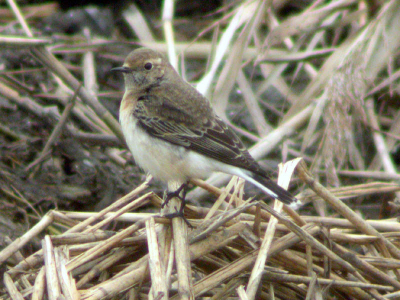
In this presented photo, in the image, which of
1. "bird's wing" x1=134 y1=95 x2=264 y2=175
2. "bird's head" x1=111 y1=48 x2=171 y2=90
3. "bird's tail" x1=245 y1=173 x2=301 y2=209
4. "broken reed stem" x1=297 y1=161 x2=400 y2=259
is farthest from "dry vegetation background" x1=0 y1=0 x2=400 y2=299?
"bird's head" x1=111 y1=48 x2=171 y2=90

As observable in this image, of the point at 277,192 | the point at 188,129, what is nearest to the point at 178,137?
the point at 188,129

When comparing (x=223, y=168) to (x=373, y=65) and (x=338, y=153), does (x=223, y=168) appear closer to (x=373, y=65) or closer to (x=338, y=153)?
(x=338, y=153)

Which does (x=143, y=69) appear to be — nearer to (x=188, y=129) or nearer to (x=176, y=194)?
(x=188, y=129)

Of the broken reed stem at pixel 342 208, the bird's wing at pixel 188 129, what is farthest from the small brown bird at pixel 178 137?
the broken reed stem at pixel 342 208

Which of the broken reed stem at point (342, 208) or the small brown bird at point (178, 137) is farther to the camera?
the small brown bird at point (178, 137)

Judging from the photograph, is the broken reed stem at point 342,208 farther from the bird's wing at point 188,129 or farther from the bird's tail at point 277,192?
the bird's wing at point 188,129

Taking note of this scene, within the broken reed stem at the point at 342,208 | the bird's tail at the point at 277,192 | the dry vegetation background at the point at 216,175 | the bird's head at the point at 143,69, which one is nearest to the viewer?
the dry vegetation background at the point at 216,175

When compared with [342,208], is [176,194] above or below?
above
